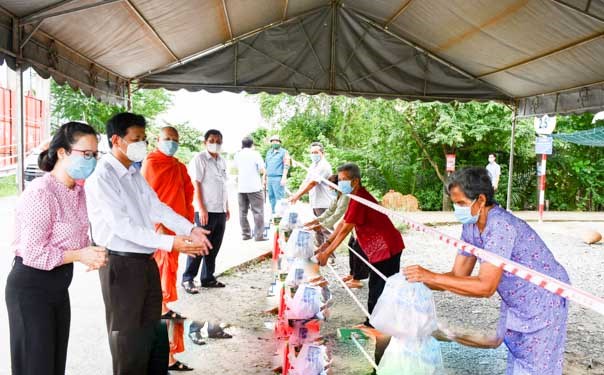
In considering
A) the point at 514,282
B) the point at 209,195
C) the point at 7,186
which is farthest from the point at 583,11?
the point at 7,186

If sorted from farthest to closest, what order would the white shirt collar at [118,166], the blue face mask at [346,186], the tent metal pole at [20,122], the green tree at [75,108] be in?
the green tree at [75,108]
the blue face mask at [346,186]
the tent metal pole at [20,122]
the white shirt collar at [118,166]

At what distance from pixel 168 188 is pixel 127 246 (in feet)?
5.62

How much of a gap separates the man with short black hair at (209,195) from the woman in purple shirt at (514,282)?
12.0 feet

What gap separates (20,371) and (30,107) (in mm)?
16307

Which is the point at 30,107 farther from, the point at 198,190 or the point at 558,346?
the point at 558,346

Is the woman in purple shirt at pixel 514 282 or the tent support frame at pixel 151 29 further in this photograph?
the tent support frame at pixel 151 29

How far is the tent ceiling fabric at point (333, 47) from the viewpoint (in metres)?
4.53

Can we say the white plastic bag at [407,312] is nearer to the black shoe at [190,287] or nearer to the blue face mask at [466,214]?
the blue face mask at [466,214]

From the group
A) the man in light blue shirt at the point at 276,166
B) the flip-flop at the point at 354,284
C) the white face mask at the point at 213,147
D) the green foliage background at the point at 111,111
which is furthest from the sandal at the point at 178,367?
the green foliage background at the point at 111,111

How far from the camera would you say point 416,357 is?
79.6 inches

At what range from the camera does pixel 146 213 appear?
264 cm

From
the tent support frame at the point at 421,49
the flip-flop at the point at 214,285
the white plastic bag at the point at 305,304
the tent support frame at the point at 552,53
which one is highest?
the tent support frame at the point at 421,49

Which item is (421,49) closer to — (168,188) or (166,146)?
(166,146)

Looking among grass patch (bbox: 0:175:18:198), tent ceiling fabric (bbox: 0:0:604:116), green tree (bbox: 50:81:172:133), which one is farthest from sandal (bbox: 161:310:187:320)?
green tree (bbox: 50:81:172:133)
